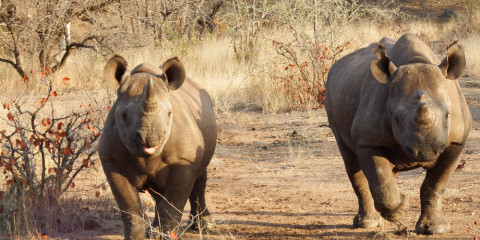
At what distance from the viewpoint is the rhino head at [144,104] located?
5.37 m

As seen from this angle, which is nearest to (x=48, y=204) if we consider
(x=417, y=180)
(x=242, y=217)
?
(x=242, y=217)

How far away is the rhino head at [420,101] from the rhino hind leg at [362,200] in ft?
4.44

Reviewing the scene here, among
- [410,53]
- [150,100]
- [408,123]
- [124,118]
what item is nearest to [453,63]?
[410,53]

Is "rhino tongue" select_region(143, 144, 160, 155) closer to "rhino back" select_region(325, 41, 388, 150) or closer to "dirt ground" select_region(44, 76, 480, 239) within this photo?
"dirt ground" select_region(44, 76, 480, 239)

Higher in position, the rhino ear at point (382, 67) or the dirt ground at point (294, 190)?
the rhino ear at point (382, 67)

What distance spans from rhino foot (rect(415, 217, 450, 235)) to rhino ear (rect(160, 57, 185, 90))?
2.32 m

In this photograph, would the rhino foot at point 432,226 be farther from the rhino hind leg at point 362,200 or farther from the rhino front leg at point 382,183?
the rhino hind leg at point 362,200

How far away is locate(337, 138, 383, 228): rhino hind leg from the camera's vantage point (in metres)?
6.99

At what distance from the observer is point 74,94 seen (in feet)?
53.7

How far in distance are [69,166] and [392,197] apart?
3323mm

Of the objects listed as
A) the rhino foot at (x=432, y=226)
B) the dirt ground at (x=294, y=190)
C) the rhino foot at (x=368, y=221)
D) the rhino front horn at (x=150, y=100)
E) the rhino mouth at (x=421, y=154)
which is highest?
the rhino front horn at (x=150, y=100)

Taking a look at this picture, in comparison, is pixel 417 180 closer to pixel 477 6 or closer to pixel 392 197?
pixel 392 197

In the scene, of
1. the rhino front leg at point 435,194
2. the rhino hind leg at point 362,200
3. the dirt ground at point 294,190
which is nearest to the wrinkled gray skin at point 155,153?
the dirt ground at point 294,190

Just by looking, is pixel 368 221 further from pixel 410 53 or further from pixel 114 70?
pixel 114 70
